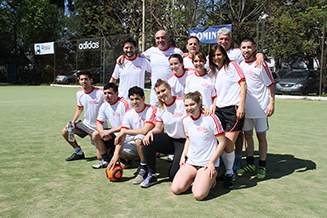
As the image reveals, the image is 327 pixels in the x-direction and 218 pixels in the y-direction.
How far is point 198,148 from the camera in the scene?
3.71 metres

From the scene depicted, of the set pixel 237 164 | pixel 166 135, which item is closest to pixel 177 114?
pixel 166 135

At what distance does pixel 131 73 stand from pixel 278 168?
3.03 metres

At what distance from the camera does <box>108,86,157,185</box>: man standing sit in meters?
4.18

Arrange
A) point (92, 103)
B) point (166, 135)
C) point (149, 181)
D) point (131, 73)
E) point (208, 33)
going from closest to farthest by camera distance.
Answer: point (149, 181) → point (166, 135) → point (92, 103) → point (131, 73) → point (208, 33)

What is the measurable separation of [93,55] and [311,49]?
613 inches

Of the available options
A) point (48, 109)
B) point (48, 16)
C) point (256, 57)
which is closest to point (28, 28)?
→ point (48, 16)

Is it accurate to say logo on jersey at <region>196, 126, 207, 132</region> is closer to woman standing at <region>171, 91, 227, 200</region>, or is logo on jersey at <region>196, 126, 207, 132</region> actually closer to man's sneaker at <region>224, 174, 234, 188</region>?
woman standing at <region>171, 91, 227, 200</region>

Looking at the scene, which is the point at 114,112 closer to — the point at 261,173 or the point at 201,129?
the point at 201,129

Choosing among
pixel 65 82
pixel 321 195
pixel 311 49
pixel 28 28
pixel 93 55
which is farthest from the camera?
pixel 28 28

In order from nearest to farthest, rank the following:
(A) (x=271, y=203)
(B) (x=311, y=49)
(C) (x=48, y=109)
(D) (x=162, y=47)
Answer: (A) (x=271, y=203) → (D) (x=162, y=47) → (C) (x=48, y=109) → (B) (x=311, y=49)

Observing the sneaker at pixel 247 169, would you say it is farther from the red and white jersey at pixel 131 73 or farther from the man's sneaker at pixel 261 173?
the red and white jersey at pixel 131 73

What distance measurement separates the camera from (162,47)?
5.50 meters

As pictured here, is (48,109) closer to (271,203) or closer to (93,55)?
(271,203)

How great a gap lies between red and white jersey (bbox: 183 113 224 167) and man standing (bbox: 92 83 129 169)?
1426 millimetres
